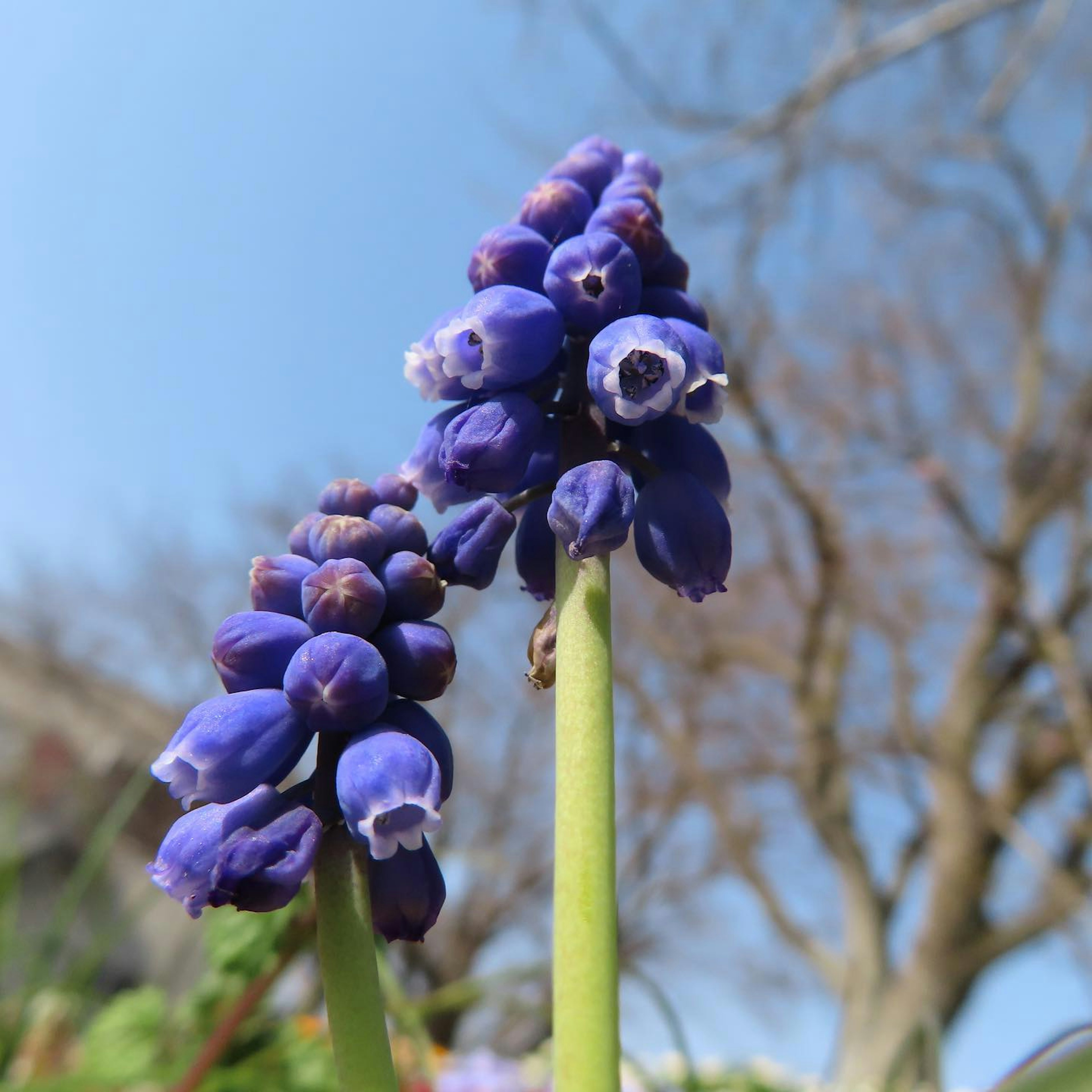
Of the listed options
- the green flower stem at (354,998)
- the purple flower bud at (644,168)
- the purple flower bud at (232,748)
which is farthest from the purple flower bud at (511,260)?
the green flower stem at (354,998)

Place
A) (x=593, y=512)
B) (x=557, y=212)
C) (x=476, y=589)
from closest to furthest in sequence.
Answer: (x=593, y=512) → (x=476, y=589) → (x=557, y=212)

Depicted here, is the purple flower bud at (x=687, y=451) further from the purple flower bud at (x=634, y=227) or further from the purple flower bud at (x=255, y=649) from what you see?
the purple flower bud at (x=255, y=649)

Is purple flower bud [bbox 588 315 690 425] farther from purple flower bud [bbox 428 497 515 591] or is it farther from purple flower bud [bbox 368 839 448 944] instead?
purple flower bud [bbox 368 839 448 944]

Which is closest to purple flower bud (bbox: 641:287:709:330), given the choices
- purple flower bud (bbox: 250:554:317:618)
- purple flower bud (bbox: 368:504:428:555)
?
purple flower bud (bbox: 368:504:428:555)

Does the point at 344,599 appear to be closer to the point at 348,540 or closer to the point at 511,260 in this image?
the point at 348,540

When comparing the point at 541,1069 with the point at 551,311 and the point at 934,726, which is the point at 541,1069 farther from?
the point at 934,726

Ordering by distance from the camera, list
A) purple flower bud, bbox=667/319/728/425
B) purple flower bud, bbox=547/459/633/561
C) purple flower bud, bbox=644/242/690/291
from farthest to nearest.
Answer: purple flower bud, bbox=644/242/690/291
purple flower bud, bbox=667/319/728/425
purple flower bud, bbox=547/459/633/561

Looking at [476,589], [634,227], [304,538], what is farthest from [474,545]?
[634,227]
